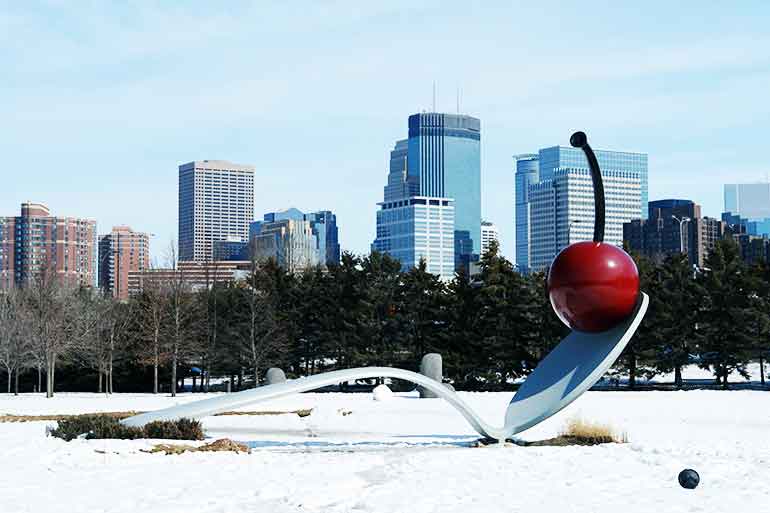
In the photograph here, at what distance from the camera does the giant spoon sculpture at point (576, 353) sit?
16.2 m

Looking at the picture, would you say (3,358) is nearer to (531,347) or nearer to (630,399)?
(531,347)

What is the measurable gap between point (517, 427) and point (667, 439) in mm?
3001

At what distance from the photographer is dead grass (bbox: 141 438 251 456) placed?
14.8 m

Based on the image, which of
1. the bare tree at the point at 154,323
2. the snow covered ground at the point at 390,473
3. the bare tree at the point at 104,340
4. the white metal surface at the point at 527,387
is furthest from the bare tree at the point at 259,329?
the white metal surface at the point at 527,387

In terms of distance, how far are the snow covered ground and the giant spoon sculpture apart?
78 centimetres

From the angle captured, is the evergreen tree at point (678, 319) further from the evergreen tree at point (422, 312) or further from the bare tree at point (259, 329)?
the bare tree at point (259, 329)

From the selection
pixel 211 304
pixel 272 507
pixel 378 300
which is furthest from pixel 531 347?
pixel 272 507

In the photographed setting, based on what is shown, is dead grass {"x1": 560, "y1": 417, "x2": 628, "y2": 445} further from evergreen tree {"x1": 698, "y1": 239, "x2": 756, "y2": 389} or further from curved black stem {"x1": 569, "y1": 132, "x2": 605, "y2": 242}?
evergreen tree {"x1": 698, "y1": 239, "x2": 756, "y2": 389}

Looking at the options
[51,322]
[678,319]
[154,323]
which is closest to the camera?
[51,322]

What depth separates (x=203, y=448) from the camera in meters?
15.1

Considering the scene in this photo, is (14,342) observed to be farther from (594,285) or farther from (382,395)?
(594,285)

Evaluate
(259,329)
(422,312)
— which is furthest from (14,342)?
(422,312)

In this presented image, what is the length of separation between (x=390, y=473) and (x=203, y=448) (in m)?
3.24

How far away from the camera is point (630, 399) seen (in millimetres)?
29547
